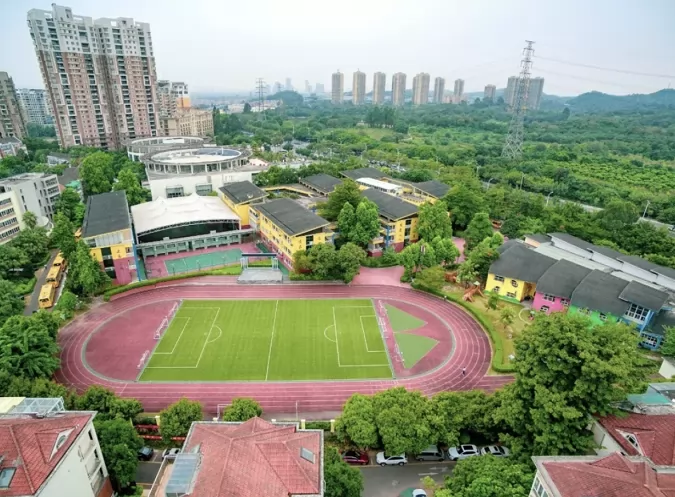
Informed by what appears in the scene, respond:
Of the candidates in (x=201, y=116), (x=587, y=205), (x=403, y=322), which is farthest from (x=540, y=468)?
(x=201, y=116)

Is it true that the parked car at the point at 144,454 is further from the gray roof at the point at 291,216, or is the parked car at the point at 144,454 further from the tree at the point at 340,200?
the tree at the point at 340,200

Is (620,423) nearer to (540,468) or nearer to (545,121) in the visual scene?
(540,468)

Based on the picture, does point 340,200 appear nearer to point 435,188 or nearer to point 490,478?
point 435,188

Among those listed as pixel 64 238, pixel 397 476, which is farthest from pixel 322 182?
pixel 397 476

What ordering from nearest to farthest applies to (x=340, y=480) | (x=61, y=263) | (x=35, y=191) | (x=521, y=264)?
(x=340, y=480) < (x=521, y=264) < (x=61, y=263) < (x=35, y=191)

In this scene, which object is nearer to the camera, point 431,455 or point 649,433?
point 649,433

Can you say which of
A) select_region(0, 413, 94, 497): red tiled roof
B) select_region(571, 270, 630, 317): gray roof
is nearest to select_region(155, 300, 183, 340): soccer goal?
select_region(0, 413, 94, 497): red tiled roof

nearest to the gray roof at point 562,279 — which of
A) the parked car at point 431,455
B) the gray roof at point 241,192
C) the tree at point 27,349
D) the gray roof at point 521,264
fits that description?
the gray roof at point 521,264
